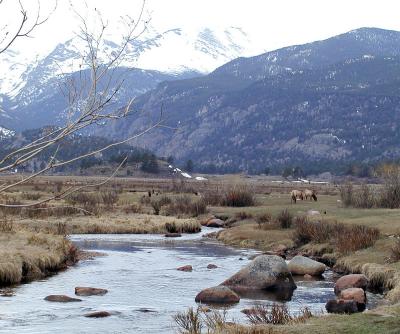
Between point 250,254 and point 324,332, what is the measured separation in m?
21.8

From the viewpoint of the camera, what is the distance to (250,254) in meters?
37.4

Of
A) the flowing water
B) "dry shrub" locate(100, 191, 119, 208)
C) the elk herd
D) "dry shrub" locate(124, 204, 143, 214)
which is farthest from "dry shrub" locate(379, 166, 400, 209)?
"dry shrub" locate(100, 191, 119, 208)

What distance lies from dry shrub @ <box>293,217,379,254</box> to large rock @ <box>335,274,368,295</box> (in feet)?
24.0

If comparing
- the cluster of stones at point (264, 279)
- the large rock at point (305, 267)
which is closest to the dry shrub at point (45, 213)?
the large rock at point (305, 267)

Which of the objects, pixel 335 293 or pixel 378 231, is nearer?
pixel 335 293

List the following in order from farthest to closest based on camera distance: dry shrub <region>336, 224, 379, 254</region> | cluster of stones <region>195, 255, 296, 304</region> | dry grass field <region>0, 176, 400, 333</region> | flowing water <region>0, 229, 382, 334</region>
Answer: dry shrub <region>336, 224, 379, 254</region>, cluster of stones <region>195, 255, 296, 304</region>, flowing water <region>0, 229, 382, 334</region>, dry grass field <region>0, 176, 400, 333</region>

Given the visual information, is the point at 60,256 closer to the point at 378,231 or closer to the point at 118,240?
the point at 118,240

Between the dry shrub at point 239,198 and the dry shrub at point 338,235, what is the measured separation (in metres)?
24.0

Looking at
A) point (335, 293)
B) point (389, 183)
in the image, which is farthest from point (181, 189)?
point (335, 293)

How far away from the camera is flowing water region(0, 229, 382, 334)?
19.8 metres

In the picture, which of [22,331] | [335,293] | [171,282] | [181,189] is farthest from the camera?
[181,189]

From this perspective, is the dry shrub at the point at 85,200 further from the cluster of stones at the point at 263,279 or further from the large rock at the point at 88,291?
the large rock at the point at 88,291

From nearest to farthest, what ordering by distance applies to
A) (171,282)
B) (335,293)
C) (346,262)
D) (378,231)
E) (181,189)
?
(335,293) < (171,282) < (346,262) < (378,231) < (181,189)

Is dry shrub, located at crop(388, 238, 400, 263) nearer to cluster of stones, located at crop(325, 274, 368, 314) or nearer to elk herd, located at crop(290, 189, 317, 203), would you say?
cluster of stones, located at crop(325, 274, 368, 314)
